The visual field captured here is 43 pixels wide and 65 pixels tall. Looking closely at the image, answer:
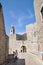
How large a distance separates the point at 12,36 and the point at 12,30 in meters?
2.94

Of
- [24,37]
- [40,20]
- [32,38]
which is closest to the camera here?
[40,20]

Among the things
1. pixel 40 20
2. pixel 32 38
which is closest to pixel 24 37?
pixel 32 38

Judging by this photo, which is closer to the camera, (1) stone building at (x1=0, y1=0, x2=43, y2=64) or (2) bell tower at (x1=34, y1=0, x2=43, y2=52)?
(1) stone building at (x1=0, y1=0, x2=43, y2=64)

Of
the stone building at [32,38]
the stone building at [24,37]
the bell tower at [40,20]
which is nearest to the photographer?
the stone building at [24,37]

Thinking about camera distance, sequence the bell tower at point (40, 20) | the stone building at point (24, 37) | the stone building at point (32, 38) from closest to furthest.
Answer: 1. the stone building at point (24, 37)
2. the bell tower at point (40, 20)
3. the stone building at point (32, 38)

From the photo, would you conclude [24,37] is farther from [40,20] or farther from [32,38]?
[40,20]

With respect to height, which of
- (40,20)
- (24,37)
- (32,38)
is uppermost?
(40,20)

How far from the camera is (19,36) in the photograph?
120ft

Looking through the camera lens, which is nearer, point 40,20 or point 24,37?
point 40,20

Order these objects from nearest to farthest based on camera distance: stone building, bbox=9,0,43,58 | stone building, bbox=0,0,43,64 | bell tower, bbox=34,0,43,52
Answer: stone building, bbox=0,0,43,64
bell tower, bbox=34,0,43,52
stone building, bbox=9,0,43,58

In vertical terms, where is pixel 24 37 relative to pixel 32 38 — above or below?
above

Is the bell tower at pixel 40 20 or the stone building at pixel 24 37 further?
the bell tower at pixel 40 20

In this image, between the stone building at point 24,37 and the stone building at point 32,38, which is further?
the stone building at point 32,38

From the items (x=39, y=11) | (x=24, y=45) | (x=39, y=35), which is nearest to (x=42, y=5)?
(x=39, y=11)
